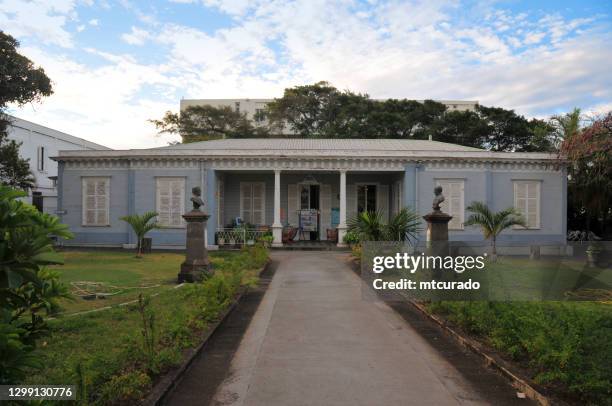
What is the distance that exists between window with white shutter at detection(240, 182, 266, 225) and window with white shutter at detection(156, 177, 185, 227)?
3.05m

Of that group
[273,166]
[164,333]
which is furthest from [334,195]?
[164,333]

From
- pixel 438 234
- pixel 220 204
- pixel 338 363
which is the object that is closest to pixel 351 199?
pixel 220 204

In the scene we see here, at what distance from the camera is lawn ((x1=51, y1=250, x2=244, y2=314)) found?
328 inches

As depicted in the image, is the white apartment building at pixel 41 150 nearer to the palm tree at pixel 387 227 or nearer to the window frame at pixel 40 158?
the window frame at pixel 40 158

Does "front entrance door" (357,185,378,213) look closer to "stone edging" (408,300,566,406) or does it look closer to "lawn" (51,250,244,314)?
"lawn" (51,250,244,314)

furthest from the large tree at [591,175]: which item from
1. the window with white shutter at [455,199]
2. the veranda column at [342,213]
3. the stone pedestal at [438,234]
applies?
the stone pedestal at [438,234]

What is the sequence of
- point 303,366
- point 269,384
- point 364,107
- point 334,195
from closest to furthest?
point 269,384
point 303,366
point 334,195
point 364,107

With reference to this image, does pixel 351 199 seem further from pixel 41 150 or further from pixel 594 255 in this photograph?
pixel 41 150

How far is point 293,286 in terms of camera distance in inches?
411

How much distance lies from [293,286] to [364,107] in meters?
27.3

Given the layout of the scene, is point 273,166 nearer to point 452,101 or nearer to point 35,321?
point 35,321

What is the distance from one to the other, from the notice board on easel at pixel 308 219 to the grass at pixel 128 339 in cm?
998

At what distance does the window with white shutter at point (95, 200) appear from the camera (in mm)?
19375

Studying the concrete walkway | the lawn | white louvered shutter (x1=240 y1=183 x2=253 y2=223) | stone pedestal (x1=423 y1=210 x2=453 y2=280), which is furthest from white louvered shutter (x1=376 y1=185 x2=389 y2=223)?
the concrete walkway
